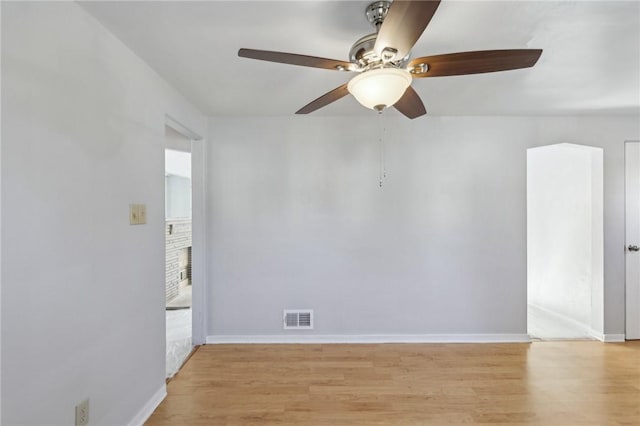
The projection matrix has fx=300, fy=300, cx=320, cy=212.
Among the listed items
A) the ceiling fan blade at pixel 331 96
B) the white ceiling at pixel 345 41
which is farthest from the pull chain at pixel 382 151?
the ceiling fan blade at pixel 331 96

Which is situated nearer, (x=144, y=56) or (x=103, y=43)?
(x=103, y=43)

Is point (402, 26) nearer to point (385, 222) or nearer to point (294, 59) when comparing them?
point (294, 59)

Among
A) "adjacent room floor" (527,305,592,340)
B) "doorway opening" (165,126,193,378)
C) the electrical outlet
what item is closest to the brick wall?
"doorway opening" (165,126,193,378)

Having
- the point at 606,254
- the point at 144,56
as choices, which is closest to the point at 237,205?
the point at 144,56

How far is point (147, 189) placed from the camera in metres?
1.94

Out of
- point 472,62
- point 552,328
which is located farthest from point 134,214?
point 552,328

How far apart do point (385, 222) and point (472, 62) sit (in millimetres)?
1929

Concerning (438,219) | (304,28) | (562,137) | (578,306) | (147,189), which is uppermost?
(304,28)

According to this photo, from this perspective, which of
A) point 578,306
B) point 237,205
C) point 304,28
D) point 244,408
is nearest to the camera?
point 304,28

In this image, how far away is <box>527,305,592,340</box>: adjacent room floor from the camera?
3146 mm

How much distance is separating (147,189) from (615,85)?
3475 mm

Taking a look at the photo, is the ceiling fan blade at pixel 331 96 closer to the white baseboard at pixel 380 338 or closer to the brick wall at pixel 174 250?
the white baseboard at pixel 380 338

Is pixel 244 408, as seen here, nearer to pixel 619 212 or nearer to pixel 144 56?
pixel 144 56

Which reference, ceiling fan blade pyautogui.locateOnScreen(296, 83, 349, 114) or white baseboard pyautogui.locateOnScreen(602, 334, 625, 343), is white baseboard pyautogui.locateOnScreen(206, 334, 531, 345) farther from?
ceiling fan blade pyautogui.locateOnScreen(296, 83, 349, 114)
